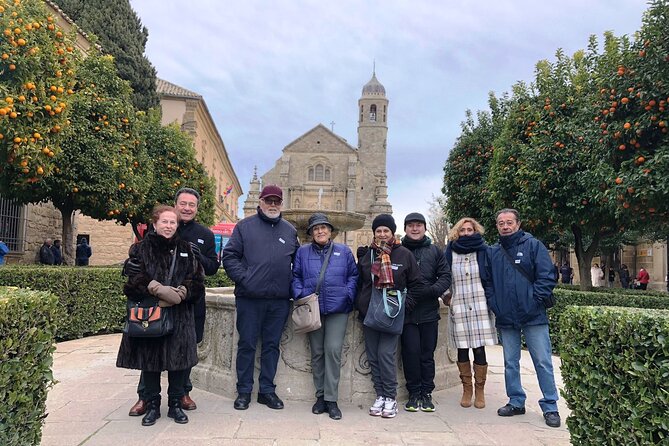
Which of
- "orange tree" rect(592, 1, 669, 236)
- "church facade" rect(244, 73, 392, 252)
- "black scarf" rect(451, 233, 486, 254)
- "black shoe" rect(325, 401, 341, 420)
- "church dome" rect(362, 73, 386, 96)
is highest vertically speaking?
"church dome" rect(362, 73, 386, 96)

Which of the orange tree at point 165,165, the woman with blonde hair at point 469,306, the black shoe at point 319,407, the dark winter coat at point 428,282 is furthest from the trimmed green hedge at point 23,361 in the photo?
the orange tree at point 165,165

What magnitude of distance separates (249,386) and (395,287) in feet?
5.20

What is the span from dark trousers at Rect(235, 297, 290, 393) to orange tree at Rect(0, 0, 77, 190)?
508cm

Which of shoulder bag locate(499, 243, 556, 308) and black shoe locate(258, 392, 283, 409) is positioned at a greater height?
shoulder bag locate(499, 243, 556, 308)

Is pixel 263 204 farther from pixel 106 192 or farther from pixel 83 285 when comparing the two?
pixel 106 192

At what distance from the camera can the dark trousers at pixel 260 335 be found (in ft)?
14.3

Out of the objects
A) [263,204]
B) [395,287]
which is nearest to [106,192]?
[263,204]

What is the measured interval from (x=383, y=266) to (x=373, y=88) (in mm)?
76345

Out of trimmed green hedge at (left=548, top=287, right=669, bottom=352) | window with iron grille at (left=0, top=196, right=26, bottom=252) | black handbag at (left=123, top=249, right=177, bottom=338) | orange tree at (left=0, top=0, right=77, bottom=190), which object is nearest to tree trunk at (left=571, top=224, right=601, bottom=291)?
trimmed green hedge at (left=548, top=287, right=669, bottom=352)

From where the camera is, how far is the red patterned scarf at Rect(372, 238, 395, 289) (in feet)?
13.6

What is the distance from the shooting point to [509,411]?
441 cm

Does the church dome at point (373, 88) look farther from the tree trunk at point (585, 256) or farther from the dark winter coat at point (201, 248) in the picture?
the dark winter coat at point (201, 248)

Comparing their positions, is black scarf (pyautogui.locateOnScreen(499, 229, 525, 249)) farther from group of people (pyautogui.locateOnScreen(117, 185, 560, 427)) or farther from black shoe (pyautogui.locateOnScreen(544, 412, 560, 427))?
black shoe (pyautogui.locateOnScreen(544, 412, 560, 427))

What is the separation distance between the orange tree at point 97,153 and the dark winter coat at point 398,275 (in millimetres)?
8577
